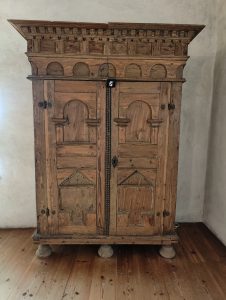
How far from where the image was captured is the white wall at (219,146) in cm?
258

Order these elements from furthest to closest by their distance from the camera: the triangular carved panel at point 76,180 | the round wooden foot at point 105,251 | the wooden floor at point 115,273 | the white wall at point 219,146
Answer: the white wall at point 219,146 < the round wooden foot at point 105,251 < the triangular carved panel at point 76,180 < the wooden floor at point 115,273

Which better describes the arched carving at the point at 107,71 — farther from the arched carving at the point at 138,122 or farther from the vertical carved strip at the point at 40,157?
the vertical carved strip at the point at 40,157

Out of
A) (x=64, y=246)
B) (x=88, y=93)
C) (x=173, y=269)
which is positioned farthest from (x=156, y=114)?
(x=64, y=246)

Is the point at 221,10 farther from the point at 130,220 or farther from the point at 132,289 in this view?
the point at 132,289

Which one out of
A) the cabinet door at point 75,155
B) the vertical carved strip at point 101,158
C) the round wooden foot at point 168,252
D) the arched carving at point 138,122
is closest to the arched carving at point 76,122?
the cabinet door at point 75,155

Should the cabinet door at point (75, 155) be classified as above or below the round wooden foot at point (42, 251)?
above

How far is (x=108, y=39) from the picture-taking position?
203cm

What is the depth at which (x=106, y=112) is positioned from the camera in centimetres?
212

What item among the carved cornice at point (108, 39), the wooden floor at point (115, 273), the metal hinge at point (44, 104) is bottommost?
the wooden floor at point (115, 273)

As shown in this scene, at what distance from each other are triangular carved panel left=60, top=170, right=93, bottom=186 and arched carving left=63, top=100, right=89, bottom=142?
32 centimetres

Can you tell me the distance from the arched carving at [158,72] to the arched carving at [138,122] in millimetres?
248

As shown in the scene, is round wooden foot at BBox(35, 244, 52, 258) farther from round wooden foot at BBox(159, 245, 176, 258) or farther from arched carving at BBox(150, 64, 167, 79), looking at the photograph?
arched carving at BBox(150, 64, 167, 79)

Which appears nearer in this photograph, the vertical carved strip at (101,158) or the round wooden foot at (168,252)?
the vertical carved strip at (101,158)

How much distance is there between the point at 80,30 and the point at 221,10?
163cm
